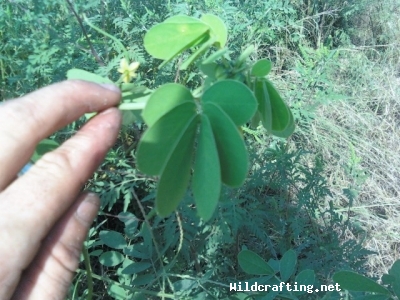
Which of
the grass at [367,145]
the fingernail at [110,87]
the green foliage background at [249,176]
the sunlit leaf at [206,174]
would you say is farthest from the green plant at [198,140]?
the grass at [367,145]

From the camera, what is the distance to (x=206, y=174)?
0.57 metres

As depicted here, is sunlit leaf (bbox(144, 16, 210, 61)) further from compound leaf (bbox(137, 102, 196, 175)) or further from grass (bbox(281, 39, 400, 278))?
grass (bbox(281, 39, 400, 278))

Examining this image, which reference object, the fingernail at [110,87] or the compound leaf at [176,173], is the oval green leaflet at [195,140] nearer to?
the compound leaf at [176,173]

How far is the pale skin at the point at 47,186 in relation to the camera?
60cm

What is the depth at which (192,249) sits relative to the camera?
151cm

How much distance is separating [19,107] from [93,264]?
41.4 inches

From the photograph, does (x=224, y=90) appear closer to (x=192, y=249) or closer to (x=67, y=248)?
(x=67, y=248)

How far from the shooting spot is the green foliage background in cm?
139

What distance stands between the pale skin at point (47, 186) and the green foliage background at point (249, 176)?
7.6 inches

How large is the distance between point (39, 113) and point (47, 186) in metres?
0.11

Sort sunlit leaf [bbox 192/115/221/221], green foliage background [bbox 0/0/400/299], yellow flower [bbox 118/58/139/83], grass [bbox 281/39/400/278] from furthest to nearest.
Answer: grass [bbox 281/39/400/278] → green foliage background [bbox 0/0/400/299] → yellow flower [bbox 118/58/139/83] → sunlit leaf [bbox 192/115/221/221]

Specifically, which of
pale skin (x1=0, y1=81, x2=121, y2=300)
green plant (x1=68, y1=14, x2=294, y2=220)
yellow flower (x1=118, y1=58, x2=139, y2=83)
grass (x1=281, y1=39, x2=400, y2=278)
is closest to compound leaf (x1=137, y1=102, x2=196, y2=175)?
green plant (x1=68, y1=14, x2=294, y2=220)

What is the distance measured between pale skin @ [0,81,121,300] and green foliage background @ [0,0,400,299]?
19 centimetres

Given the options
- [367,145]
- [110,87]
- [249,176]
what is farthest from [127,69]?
[367,145]
